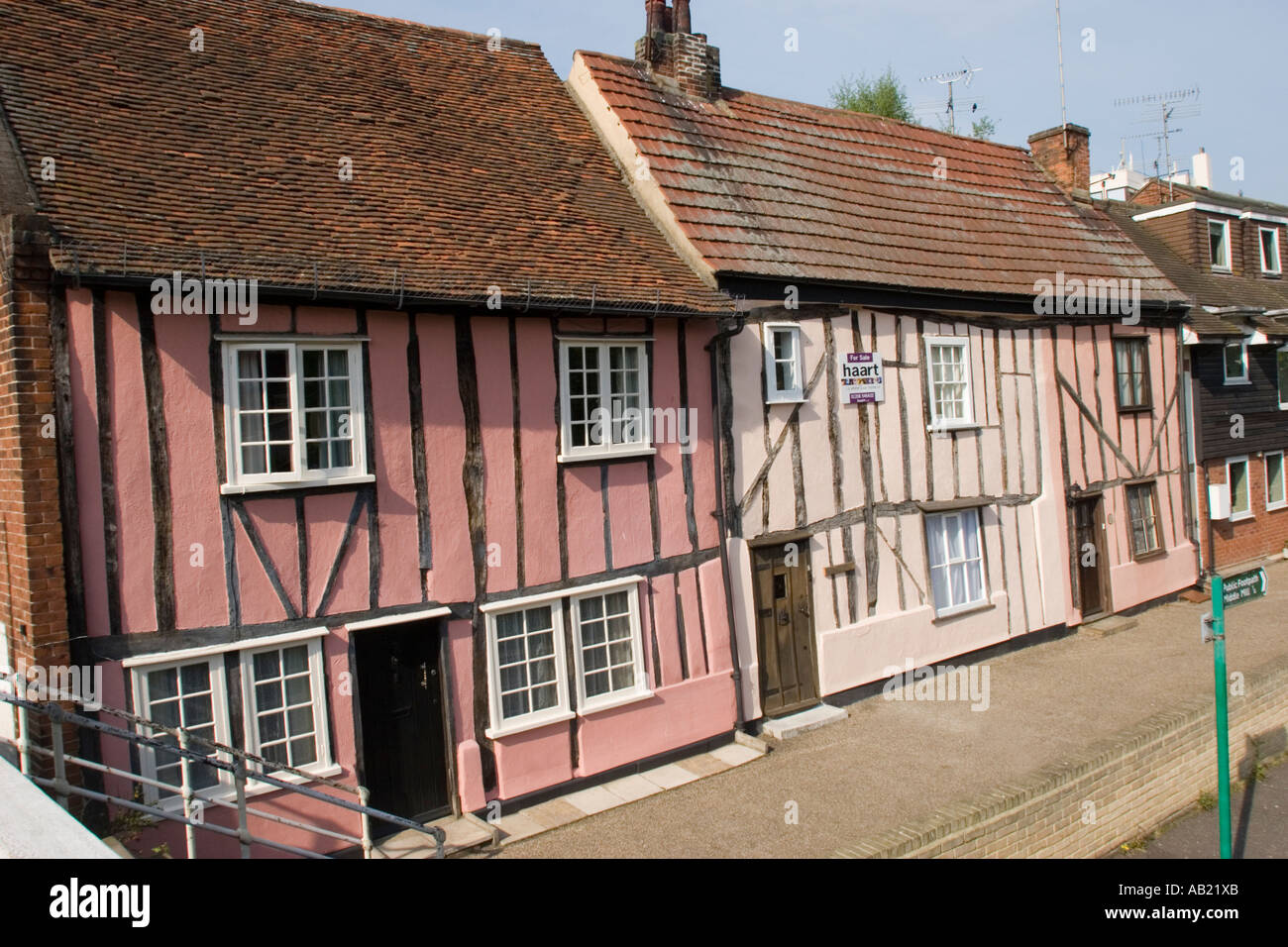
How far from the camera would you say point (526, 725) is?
968 centimetres

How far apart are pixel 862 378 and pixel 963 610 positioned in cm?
401

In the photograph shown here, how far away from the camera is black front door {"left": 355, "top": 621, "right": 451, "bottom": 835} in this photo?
9.02 metres

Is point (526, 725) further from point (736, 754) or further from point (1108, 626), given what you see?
point (1108, 626)

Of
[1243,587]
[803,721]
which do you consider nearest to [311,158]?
[803,721]

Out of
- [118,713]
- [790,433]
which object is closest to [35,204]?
[118,713]

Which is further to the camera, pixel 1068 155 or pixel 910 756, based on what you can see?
pixel 1068 155

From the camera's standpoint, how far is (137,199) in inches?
333

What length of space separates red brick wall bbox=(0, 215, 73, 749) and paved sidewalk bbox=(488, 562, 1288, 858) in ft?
14.5

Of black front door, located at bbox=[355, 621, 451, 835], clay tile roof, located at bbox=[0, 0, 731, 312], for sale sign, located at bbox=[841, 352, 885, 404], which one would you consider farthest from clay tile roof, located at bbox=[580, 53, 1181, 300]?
black front door, located at bbox=[355, 621, 451, 835]

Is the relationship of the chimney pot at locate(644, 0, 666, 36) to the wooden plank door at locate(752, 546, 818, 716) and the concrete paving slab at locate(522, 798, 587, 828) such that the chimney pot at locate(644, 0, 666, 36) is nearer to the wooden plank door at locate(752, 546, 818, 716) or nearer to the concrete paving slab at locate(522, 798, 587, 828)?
the wooden plank door at locate(752, 546, 818, 716)

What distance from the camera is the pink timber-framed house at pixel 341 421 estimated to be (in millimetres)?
7629

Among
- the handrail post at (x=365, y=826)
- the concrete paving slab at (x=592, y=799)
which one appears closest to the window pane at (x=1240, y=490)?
the concrete paving slab at (x=592, y=799)

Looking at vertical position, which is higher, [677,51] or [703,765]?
[677,51]

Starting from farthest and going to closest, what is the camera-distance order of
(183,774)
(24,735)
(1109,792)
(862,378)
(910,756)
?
(862,378), (910,756), (1109,792), (24,735), (183,774)
